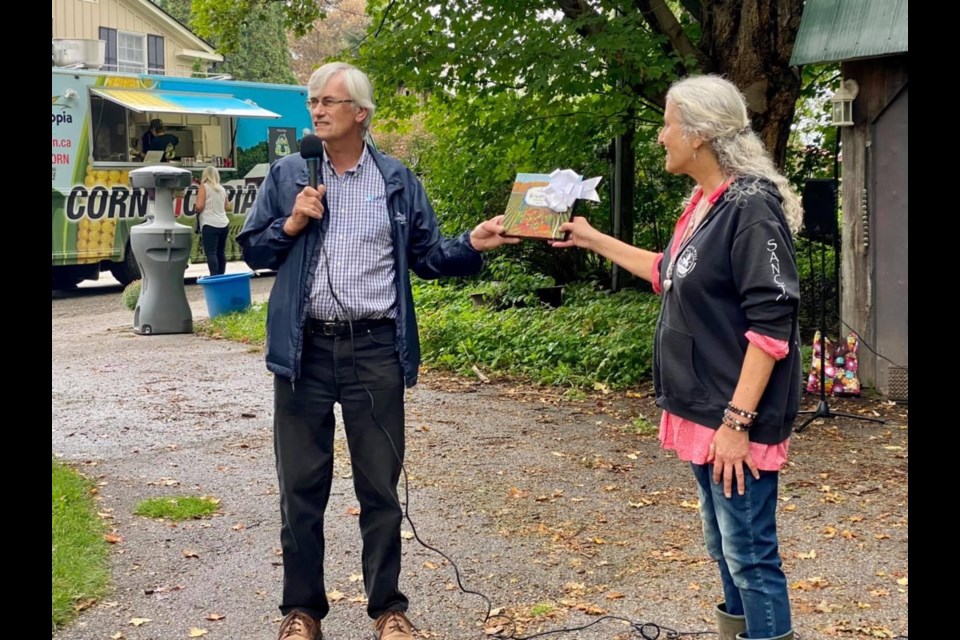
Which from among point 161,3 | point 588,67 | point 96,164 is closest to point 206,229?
point 96,164

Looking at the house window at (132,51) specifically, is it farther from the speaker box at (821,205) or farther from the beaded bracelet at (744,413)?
the beaded bracelet at (744,413)

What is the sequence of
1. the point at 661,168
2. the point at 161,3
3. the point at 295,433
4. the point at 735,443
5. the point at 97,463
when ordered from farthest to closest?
the point at 161,3 → the point at 661,168 → the point at 97,463 → the point at 295,433 → the point at 735,443

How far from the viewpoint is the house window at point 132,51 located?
115 feet

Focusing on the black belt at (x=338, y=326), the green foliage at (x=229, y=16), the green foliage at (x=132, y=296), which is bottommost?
the green foliage at (x=132, y=296)

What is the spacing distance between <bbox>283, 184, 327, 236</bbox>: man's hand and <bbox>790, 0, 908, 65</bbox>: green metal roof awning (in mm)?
6154

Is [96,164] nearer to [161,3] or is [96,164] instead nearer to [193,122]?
[193,122]

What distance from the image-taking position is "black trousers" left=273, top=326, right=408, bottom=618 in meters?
4.49

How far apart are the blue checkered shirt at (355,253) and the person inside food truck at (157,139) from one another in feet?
50.7

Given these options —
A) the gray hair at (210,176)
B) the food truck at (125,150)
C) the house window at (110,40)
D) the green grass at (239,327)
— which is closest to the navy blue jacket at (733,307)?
the green grass at (239,327)

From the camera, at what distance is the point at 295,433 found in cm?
450

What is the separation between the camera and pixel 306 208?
4.29 meters

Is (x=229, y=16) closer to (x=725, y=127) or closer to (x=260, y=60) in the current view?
(x=725, y=127)
